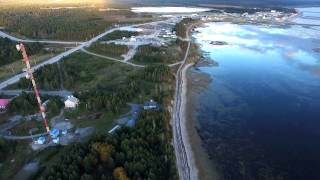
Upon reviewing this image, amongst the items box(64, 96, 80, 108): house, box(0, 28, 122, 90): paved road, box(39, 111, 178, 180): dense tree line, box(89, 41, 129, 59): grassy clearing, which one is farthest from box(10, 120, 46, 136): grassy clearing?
box(89, 41, 129, 59): grassy clearing

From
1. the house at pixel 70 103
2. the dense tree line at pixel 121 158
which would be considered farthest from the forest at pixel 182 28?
the dense tree line at pixel 121 158

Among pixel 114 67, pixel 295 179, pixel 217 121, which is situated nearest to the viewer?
pixel 295 179

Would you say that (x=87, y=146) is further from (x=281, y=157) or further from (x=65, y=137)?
(x=281, y=157)

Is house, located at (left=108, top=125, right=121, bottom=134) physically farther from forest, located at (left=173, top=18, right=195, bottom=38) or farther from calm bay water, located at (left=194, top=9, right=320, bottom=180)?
forest, located at (left=173, top=18, right=195, bottom=38)

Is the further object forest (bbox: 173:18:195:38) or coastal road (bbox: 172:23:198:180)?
forest (bbox: 173:18:195:38)

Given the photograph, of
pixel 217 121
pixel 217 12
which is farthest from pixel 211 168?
pixel 217 12

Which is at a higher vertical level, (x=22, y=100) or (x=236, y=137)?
(x=22, y=100)
